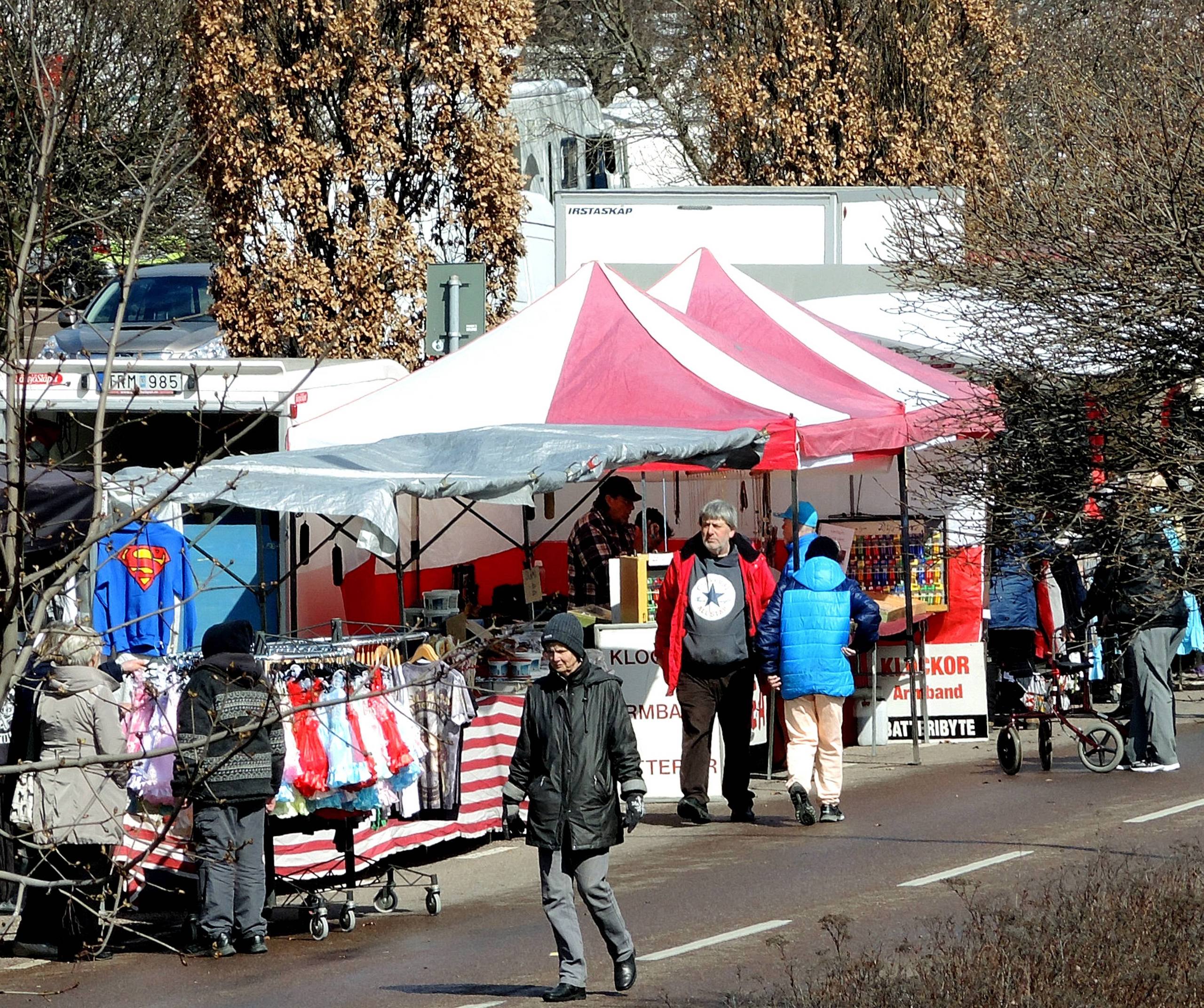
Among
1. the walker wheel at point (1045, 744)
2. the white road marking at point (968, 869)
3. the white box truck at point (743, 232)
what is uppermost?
the white box truck at point (743, 232)

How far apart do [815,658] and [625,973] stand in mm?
4572

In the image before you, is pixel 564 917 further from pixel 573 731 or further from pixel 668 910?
pixel 668 910

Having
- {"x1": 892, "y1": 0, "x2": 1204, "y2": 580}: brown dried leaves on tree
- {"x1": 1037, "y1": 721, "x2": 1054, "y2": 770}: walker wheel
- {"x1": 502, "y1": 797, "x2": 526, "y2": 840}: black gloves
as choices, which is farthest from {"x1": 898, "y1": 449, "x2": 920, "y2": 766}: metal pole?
{"x1": 502, "y1": 797, "x2": 526, "y2": 840}: black gloves

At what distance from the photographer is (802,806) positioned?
13.0 metres

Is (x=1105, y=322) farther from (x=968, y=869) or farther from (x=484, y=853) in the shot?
(x=484, y=853)

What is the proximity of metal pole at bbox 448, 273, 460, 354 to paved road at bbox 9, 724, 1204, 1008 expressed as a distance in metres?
6.49

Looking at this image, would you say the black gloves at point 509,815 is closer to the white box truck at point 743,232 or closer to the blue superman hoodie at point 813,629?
the blue superman hoodie at point 813,629

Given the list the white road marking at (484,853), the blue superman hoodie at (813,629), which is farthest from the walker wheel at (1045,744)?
the white road marking at (484,853)

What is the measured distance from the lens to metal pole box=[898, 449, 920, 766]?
1540 centimetres

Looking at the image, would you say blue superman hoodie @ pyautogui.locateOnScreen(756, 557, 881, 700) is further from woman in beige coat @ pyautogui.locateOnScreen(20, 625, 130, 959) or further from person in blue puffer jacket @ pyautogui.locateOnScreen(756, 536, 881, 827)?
woman in beige coat @ pyautogui.locateOnScreen(20, 625, 130, 959)

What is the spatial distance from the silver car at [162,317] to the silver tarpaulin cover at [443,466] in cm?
562

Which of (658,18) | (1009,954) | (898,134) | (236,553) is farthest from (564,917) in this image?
(658,18)

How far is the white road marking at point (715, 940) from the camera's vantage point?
9.45 metres

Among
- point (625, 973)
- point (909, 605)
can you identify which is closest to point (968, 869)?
point (625, 973)
